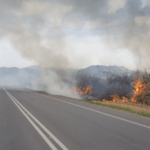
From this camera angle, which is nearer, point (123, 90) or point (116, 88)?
point (123, 90)

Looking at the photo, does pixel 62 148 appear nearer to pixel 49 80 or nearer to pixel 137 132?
pixel 137 132

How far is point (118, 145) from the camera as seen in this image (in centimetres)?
471

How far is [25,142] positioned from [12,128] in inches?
73.1

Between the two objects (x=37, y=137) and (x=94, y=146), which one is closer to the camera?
(x=94, y=146)

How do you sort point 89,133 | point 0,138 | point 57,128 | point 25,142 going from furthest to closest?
point 57,128 → point 89,133 → point 0,138 → point 25,142

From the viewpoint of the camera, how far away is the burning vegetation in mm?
30731

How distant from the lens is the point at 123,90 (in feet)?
181

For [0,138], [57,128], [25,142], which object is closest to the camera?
[25,142]

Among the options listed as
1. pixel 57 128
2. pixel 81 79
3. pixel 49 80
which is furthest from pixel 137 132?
pixel 81 79

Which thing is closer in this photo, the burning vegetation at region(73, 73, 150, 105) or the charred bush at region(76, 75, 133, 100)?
the burning vegetation at region(73, 73, 150, 105)

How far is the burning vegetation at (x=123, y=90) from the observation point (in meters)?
30.7

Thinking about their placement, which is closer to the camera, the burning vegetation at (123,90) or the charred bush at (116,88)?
the burning vegetation at (123,90)

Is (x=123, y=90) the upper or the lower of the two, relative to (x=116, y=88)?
lower

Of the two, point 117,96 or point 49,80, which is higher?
point 49,80
